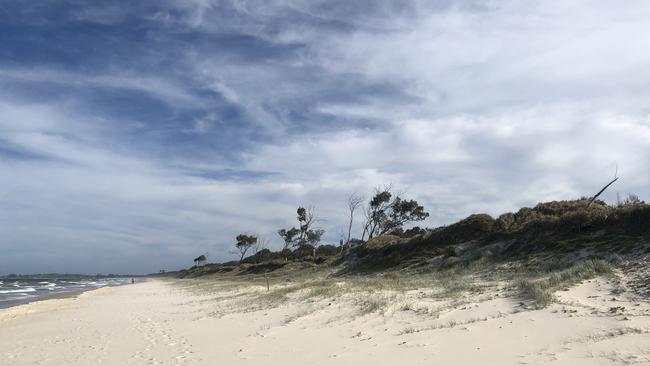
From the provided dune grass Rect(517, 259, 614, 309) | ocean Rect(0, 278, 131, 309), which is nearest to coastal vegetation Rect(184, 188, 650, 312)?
dune grass Rect(517, 259, 614, 309)

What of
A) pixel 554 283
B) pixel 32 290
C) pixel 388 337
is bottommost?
pixel 388 337

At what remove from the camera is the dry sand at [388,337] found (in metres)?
7.04

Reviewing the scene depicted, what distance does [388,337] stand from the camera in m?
9.09

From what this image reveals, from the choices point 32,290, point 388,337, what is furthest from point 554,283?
point 32,290

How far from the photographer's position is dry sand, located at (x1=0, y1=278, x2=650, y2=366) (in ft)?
23.1

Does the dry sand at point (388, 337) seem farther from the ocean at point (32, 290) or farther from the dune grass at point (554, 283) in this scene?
the ocean at point (32, 290)

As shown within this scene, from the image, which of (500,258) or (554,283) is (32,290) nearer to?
(500,258)

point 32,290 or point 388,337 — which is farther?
point 32,290

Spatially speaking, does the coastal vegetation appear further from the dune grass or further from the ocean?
the ocean

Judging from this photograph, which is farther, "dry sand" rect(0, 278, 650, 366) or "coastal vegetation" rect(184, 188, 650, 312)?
"coastal vegetation" rect(184, 188, 650, 312)

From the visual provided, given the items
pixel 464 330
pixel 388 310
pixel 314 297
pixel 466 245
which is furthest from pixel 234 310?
pixel 466 245

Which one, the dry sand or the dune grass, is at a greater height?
the dune grass

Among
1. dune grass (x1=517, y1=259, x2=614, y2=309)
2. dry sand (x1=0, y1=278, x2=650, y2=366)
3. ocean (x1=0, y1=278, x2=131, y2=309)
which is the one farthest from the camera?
ocean (x1=0, y1=278, x2=131, y2=309)

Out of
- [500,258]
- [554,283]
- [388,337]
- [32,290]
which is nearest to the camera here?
[388,337]
